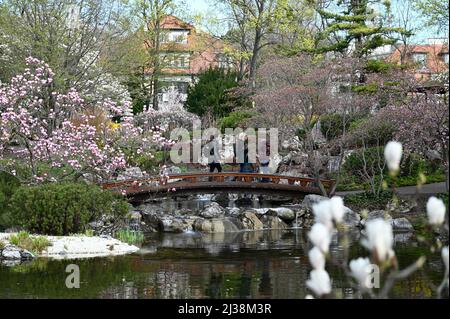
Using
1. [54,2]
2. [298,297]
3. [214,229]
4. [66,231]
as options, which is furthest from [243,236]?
[54,2]

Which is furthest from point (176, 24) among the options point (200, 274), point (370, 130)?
point (200, 274)

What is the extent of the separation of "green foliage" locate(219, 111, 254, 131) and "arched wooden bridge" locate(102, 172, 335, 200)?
5035 mm

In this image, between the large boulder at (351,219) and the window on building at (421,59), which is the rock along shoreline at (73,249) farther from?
the window on building at (421,59)

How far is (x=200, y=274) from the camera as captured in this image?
13.2 m

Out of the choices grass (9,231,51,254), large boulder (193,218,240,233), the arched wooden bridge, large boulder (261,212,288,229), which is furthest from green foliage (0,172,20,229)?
large boulder (261,212,288,229)

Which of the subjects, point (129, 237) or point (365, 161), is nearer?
point (129, 237)

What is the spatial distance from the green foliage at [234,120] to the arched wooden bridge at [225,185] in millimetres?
5035

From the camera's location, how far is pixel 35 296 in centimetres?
1086

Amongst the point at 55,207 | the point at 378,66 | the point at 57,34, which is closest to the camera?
the point at 55,207

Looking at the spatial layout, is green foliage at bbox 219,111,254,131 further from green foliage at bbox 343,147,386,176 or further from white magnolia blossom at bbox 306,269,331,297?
white magnolia blossom at bbox 306,269,331,297

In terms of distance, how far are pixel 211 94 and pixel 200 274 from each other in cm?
2383

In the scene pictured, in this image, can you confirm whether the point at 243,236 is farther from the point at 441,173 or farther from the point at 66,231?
the point at 441,173

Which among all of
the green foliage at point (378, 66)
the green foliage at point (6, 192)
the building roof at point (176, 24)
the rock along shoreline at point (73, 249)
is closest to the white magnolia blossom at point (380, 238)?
the rock along shoreline at point (73, 249)

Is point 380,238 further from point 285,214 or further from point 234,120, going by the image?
point 234,120
